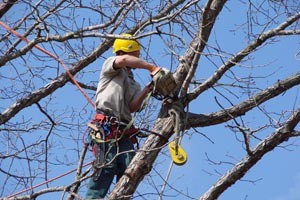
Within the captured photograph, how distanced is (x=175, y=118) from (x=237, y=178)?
2.74 feet

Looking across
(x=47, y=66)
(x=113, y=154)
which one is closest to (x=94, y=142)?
(x=113, y=154)

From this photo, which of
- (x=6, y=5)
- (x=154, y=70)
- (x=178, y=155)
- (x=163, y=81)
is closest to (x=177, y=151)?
(x=178, y=155)

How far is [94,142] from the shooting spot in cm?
465

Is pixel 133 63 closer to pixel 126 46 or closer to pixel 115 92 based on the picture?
pixel 115 92

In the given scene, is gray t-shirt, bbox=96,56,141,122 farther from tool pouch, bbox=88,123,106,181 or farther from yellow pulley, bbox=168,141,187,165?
yellow pulley, bbox=168,141,187,165

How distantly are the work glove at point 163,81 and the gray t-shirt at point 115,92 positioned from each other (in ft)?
0.88

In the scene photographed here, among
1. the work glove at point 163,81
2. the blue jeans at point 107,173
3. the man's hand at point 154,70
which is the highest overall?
the man's hand at point 154,70

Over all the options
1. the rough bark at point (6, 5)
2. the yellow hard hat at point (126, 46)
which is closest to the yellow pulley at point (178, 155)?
the yellow hard hat at point (126, 46)

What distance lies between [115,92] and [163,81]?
15.2 inches

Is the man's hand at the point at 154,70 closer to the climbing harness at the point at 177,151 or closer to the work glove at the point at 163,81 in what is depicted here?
the work glove at the point at 163,81

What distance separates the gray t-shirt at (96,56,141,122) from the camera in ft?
15.3

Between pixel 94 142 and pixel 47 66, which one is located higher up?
pixel 47 66

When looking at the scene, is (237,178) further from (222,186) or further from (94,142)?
(94,142)

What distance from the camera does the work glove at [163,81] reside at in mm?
4527
